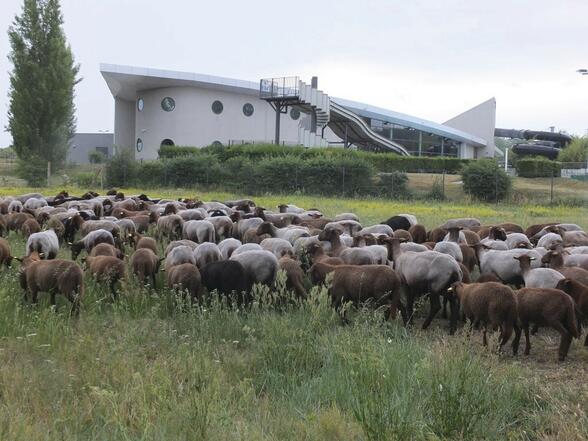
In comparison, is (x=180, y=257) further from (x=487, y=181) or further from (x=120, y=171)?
(x=120, y=171)

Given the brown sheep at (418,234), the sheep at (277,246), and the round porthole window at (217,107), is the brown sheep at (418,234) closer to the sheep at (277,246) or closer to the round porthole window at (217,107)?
the sheep at (277,246)

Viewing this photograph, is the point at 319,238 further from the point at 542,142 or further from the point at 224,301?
the point at 542,142

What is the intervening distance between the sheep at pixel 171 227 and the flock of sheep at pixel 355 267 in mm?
25

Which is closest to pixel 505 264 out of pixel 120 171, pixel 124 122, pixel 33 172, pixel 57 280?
pixel 57 280

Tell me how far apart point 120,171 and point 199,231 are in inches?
1249

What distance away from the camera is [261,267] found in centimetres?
1002

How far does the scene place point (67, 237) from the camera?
1540 centimetres

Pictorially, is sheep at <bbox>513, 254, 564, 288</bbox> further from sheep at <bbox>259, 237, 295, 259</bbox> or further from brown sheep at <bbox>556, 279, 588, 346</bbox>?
sheep at <bbox>259, 237, 295, 259</bbox>

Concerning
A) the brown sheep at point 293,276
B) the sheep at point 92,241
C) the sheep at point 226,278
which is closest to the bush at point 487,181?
the sheep at point 92,241

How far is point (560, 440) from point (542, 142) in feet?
272

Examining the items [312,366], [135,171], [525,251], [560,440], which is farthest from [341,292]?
[135,171]

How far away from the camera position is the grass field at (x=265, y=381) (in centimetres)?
491

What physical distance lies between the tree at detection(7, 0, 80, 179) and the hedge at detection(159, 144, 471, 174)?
8619mm

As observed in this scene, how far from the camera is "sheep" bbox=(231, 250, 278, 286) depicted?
32.8ft
